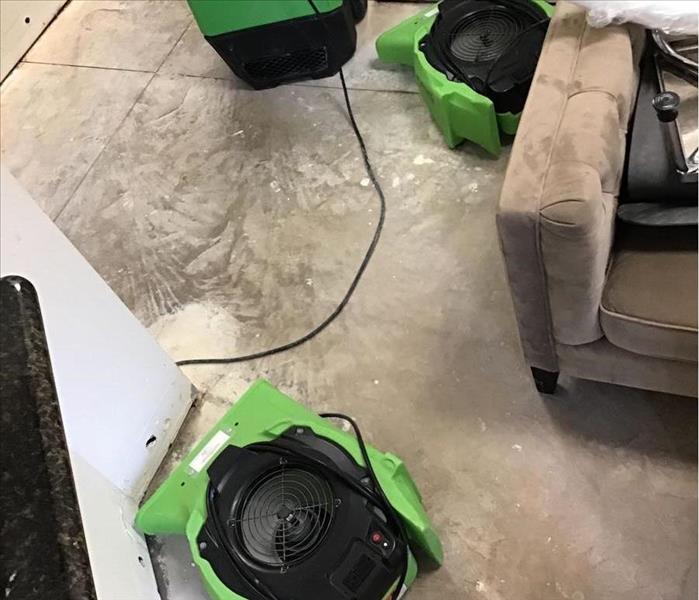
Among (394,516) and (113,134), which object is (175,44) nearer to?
(113,134)

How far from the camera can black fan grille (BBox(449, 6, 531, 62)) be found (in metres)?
1.90

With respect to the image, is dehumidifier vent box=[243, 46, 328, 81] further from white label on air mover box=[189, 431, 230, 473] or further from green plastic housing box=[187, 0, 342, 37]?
white label on air mover box=[189, 431, 230, 473]

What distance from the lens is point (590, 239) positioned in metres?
1.10

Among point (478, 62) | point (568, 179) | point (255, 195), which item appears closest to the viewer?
point (568, 179)

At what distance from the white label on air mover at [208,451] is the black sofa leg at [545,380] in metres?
0.57

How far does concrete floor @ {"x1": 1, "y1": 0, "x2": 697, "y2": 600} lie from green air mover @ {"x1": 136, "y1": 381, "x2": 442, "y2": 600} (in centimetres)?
15

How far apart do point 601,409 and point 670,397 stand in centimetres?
13

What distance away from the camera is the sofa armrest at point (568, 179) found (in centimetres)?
110

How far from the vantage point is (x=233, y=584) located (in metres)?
1.26

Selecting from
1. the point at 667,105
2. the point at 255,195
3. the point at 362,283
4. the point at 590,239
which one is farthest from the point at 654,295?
the point at 255,195

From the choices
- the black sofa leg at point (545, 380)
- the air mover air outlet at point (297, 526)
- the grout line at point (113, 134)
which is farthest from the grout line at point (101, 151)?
the black sofa leg at point (545, 380)

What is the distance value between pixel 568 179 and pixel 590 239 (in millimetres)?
87

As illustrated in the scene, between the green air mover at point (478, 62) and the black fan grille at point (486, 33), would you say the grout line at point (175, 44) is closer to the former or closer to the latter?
the green air mover at point (478, 62)

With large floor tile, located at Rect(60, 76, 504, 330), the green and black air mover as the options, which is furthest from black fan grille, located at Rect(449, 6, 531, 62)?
the green and black air mover
